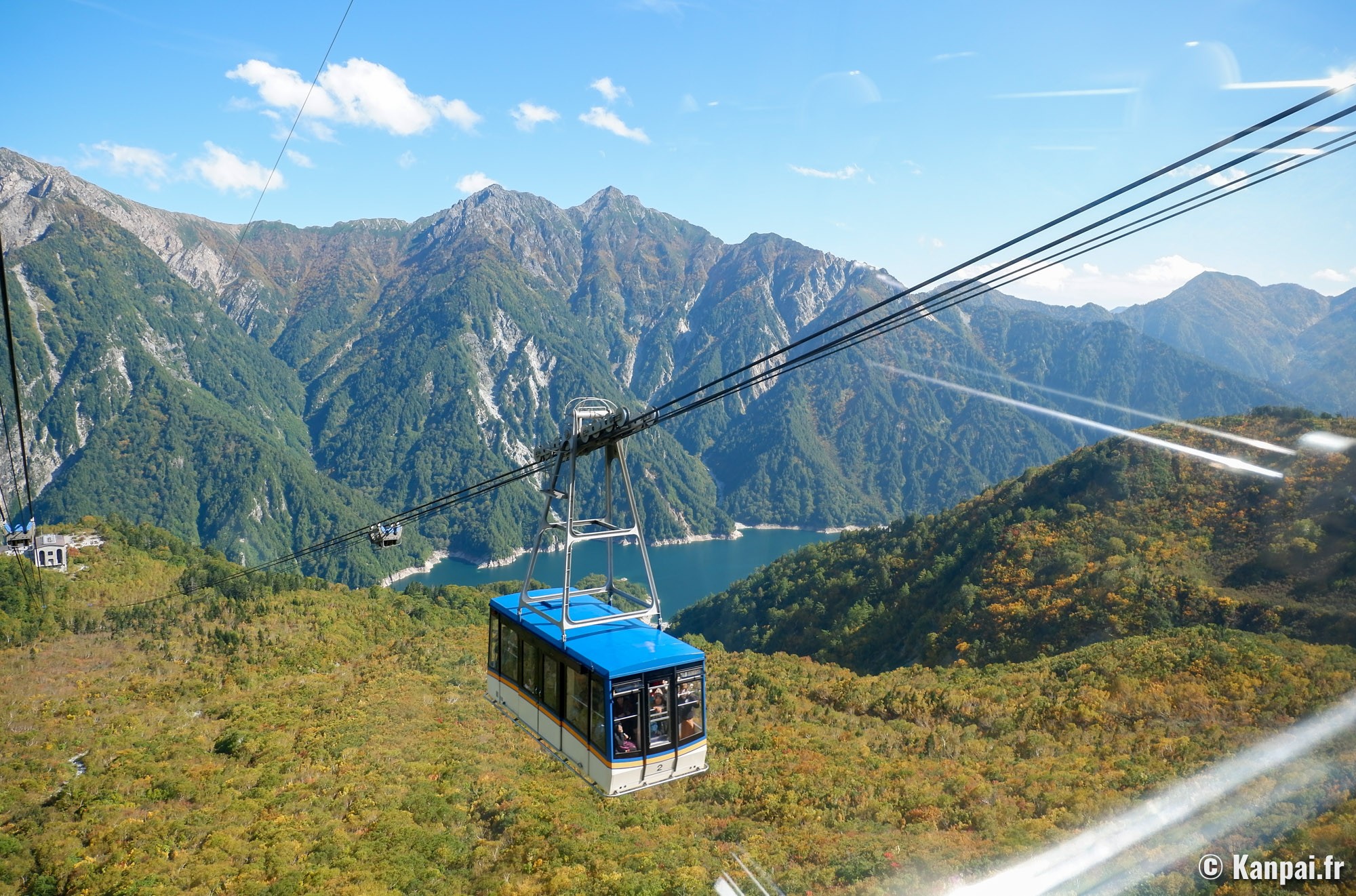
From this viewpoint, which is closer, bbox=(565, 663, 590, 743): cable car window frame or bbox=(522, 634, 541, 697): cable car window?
bbox=(565, 663, 590, 743): cable car window frame

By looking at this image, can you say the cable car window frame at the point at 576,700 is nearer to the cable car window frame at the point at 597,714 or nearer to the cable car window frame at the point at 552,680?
the cable car window frame at the point at 597,714

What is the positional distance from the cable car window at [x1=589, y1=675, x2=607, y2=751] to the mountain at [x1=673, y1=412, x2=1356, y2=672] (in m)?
33.0

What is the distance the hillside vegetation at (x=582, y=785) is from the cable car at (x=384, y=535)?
7690mm

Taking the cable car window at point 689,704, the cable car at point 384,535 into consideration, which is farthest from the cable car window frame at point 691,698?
the cable car at point 384,535

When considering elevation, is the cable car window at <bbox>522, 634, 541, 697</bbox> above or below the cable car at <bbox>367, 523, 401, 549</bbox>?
below

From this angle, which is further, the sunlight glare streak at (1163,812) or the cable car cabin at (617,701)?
the sunlight glare streak at (1163,812)

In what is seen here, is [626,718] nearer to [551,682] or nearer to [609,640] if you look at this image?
[609,640]

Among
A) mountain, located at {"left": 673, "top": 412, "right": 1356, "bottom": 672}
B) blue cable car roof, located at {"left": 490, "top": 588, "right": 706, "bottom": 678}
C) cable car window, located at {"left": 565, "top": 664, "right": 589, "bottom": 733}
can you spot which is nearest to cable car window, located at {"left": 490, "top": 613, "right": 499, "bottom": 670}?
blue cable car roof, located at {"left": 490, "top": 588, "right": 706, "bottom": 678}

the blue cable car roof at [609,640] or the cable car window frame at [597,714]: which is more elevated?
the blue cable car roof at [609,640]

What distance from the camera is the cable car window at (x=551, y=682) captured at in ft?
52.7

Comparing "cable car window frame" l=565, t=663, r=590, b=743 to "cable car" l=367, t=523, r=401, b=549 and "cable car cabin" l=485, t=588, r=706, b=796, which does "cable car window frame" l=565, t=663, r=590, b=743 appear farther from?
"cable car" l=367, t=523, r=401, b=549

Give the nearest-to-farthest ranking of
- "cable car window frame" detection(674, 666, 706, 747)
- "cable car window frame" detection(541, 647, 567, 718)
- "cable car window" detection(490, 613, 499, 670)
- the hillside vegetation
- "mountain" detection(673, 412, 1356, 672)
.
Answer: "cable car window frame" detection(674, 666, 706, 747) → "cable car window frame" detection(541, 647, 567, 718) → "cable car window" detection(490, 613, 499, 670) → the hillside vegetation → "mountain" detection(673, 412, 1356, 672)

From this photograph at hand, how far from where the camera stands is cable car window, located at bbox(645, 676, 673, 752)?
14.4 m

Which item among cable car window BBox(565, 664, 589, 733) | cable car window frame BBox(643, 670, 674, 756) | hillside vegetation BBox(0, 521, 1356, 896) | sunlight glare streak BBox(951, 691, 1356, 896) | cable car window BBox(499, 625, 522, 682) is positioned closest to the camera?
cable car window frame BBox(643, 670, 674, 756)
